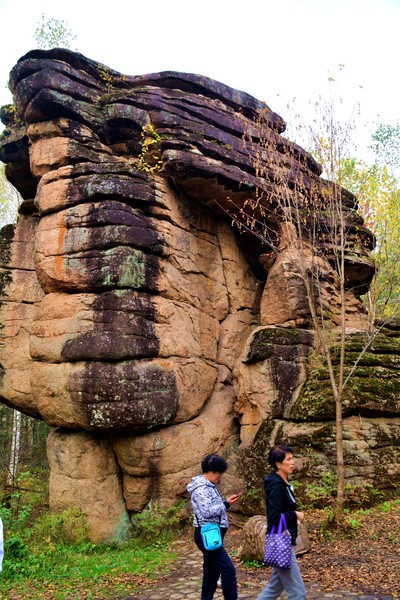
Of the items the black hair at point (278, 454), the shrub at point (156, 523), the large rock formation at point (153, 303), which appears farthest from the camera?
the large rock formation at point (153, 303)

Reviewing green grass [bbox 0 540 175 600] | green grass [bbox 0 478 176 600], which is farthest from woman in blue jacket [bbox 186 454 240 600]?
green grass [bbox 0 540 175 600]

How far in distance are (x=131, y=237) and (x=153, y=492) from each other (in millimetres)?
→ 5757

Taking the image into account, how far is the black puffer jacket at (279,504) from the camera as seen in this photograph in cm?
459

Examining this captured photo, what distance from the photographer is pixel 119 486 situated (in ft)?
35.6

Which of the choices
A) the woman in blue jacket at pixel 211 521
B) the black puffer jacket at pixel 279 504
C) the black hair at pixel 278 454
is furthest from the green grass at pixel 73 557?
the black hair at pixel 278 454

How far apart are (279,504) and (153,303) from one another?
703 cm

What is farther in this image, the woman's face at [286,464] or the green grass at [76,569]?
the green grass at [76,569]

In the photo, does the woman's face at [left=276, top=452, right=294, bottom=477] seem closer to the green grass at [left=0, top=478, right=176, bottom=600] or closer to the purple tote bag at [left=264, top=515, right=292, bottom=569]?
→ the purple tote bag at [left=264, top=515, right=292, bottom=569]

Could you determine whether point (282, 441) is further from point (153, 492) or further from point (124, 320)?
point (124, 320)

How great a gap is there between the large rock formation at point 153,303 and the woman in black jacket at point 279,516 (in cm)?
536

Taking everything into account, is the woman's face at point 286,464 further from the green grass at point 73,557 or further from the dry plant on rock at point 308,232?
the dry plant on rock at point 308,232

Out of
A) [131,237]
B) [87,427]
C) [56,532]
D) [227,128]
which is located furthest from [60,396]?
[227,128]

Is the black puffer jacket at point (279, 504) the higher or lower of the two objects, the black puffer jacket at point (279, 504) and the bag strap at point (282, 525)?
the higher

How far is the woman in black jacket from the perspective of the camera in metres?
4.52
